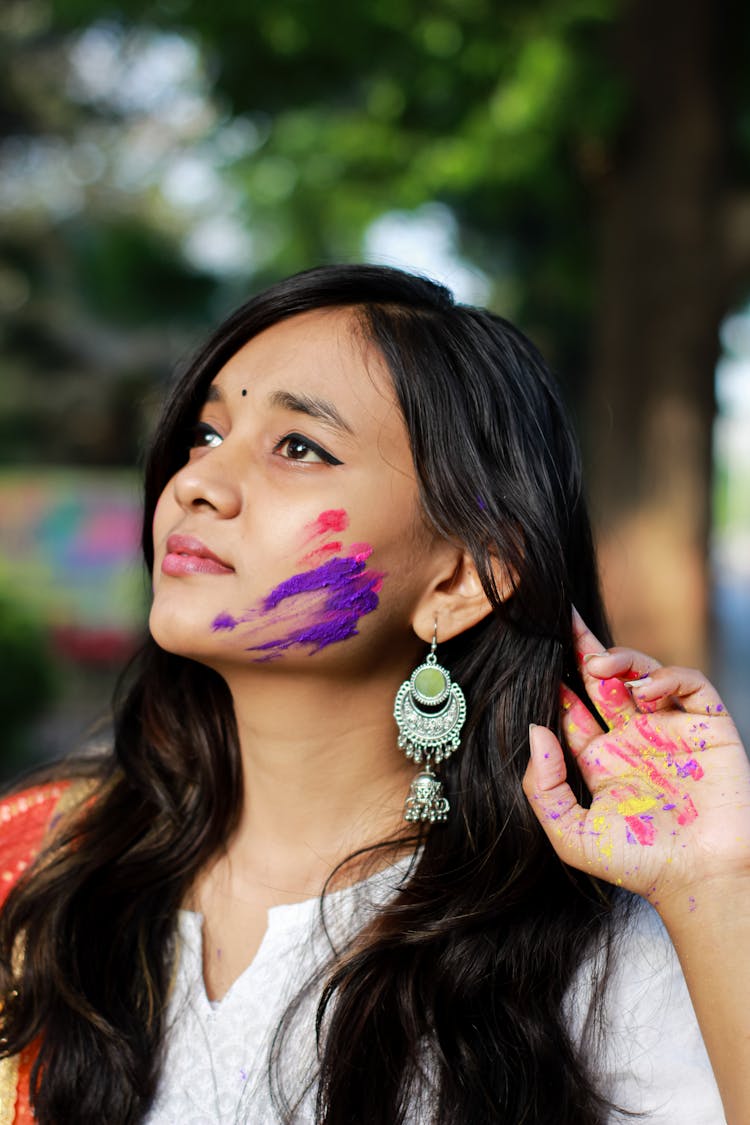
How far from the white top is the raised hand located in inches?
6.5

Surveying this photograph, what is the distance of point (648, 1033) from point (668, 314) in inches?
192

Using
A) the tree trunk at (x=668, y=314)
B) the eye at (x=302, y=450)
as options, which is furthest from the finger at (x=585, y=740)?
the tree trunk at (x=668, y=314)

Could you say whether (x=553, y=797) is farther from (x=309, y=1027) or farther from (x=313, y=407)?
(x=313, y=407)

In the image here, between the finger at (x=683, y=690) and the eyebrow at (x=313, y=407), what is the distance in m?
0.70

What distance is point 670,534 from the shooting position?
19.6ft

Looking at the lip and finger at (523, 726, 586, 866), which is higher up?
the lip

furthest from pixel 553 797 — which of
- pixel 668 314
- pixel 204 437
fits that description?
pixel 668 314

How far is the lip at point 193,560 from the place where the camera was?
1.99 meters

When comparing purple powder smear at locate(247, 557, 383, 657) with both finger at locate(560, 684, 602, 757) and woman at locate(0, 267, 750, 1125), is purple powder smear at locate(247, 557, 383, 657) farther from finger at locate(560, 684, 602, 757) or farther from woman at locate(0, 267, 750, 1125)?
finger at locate(560, 684, 602, 757)

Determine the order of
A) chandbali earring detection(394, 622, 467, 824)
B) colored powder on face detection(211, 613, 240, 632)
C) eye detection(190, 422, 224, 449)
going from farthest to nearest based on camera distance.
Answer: eye detection(190, 422, 224, 449)
chandbali earring detection(394, 622, 467, 824)
colored powder on face detection(211, 613, 240, 632)

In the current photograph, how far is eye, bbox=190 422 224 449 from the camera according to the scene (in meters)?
2.21

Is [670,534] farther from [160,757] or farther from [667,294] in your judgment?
[160,757]

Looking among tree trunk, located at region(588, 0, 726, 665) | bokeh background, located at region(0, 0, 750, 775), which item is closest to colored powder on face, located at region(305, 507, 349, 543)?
bokeh background, located at region(0, 0, 750, 775)

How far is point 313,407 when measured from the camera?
2.02m
